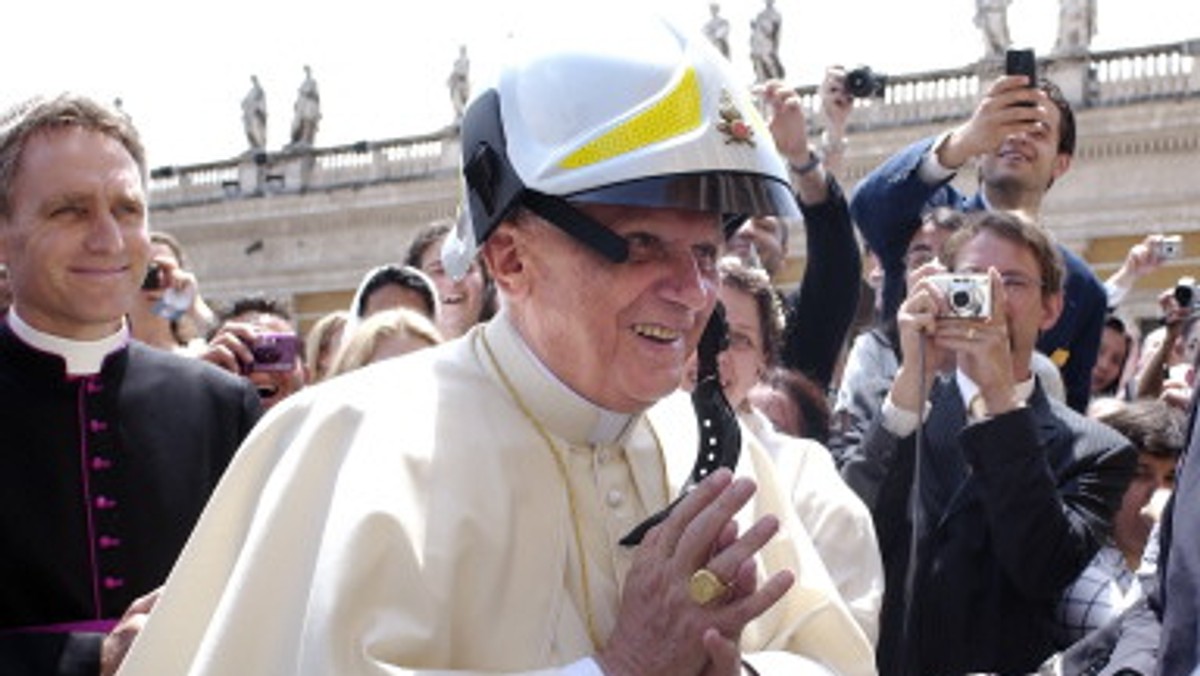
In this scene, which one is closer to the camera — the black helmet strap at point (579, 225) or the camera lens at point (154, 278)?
the black helmet strap at point (579, 225)

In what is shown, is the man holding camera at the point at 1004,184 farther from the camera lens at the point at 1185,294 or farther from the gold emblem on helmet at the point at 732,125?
the gold emblem on helmet at the point at 732,125

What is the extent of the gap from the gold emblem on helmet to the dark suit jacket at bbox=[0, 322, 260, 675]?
1416 millimetres

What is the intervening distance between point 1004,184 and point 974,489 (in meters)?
1.47

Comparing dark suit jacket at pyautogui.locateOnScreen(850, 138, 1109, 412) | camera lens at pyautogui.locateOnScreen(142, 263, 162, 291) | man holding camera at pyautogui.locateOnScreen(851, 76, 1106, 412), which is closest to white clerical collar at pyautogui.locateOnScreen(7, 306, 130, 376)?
camera lens at pyautogui.locateOnScreen(142, 263, 162, 291)

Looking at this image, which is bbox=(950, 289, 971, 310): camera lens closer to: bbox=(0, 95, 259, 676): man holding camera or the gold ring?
bbox=(0, 95, 259, 676): man holding camera

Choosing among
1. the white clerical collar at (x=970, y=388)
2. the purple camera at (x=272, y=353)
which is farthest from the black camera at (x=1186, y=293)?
the purple camera at (x=272, y=353)

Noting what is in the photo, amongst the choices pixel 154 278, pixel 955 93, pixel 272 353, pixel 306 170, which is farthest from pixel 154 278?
pixel 306 170

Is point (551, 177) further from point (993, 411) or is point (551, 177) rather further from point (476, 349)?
point (993, 411)

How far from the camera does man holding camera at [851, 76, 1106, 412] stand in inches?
200

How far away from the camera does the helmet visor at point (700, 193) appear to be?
2.55 metres

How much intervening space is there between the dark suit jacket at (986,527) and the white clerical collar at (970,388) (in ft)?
0.10

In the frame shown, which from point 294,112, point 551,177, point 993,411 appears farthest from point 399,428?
point 294,112

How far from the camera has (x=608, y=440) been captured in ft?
9.07

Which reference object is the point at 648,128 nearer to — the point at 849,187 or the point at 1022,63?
the point at 1022,63
